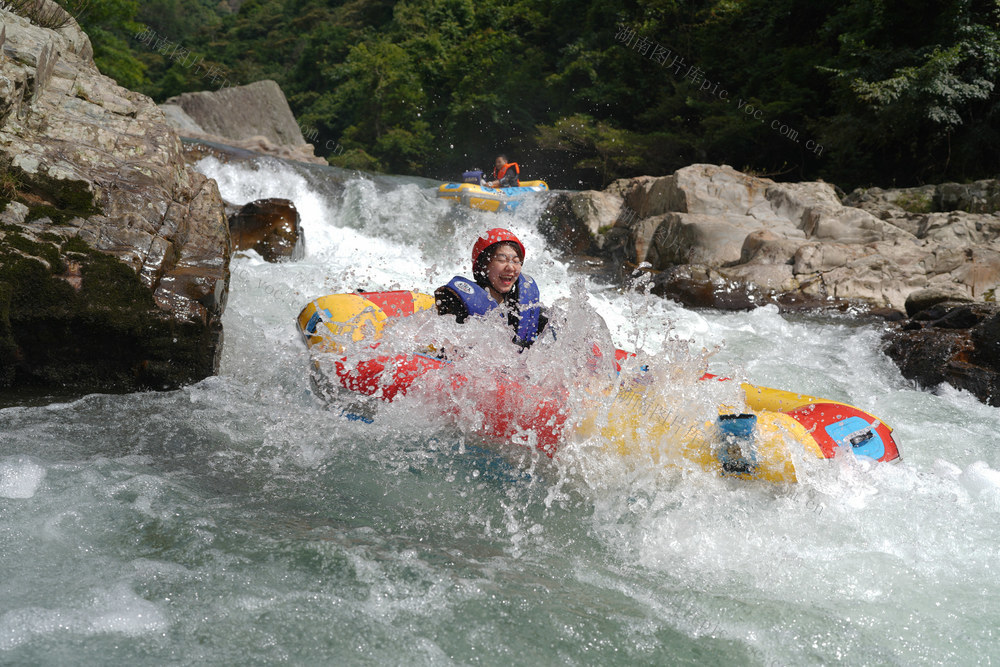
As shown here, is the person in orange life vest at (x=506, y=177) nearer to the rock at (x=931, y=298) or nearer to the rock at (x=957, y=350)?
the rock at (x=931, y=298)

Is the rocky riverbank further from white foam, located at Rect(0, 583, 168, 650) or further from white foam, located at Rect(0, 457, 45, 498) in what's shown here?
white foam, located at Rect(0, 457, 45, 498)

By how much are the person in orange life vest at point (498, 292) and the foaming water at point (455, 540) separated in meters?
0.19

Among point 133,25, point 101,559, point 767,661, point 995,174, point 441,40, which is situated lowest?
point 101,559

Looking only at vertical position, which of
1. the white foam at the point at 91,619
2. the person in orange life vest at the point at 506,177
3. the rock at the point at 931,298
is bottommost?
the white foam at the point at 91,619

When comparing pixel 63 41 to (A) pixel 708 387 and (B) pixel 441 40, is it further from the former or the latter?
(B) pixel 441 40

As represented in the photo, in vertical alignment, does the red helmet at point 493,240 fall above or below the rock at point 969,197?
below

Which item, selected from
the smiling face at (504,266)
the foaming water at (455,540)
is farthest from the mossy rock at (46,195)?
the smiling face at (504,266)

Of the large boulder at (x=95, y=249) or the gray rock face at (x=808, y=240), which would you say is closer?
the large boulder at (x=95, y=249)

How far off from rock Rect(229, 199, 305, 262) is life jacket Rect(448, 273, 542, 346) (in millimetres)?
4956

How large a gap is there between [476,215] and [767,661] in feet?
36.9

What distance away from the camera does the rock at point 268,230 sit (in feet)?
28.4

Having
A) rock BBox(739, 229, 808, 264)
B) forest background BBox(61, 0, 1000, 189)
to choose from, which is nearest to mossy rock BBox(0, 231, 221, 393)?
rock BBox(739, 229, 808, 264)

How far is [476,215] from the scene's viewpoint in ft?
43.8

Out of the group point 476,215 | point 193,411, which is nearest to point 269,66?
point 476,215
